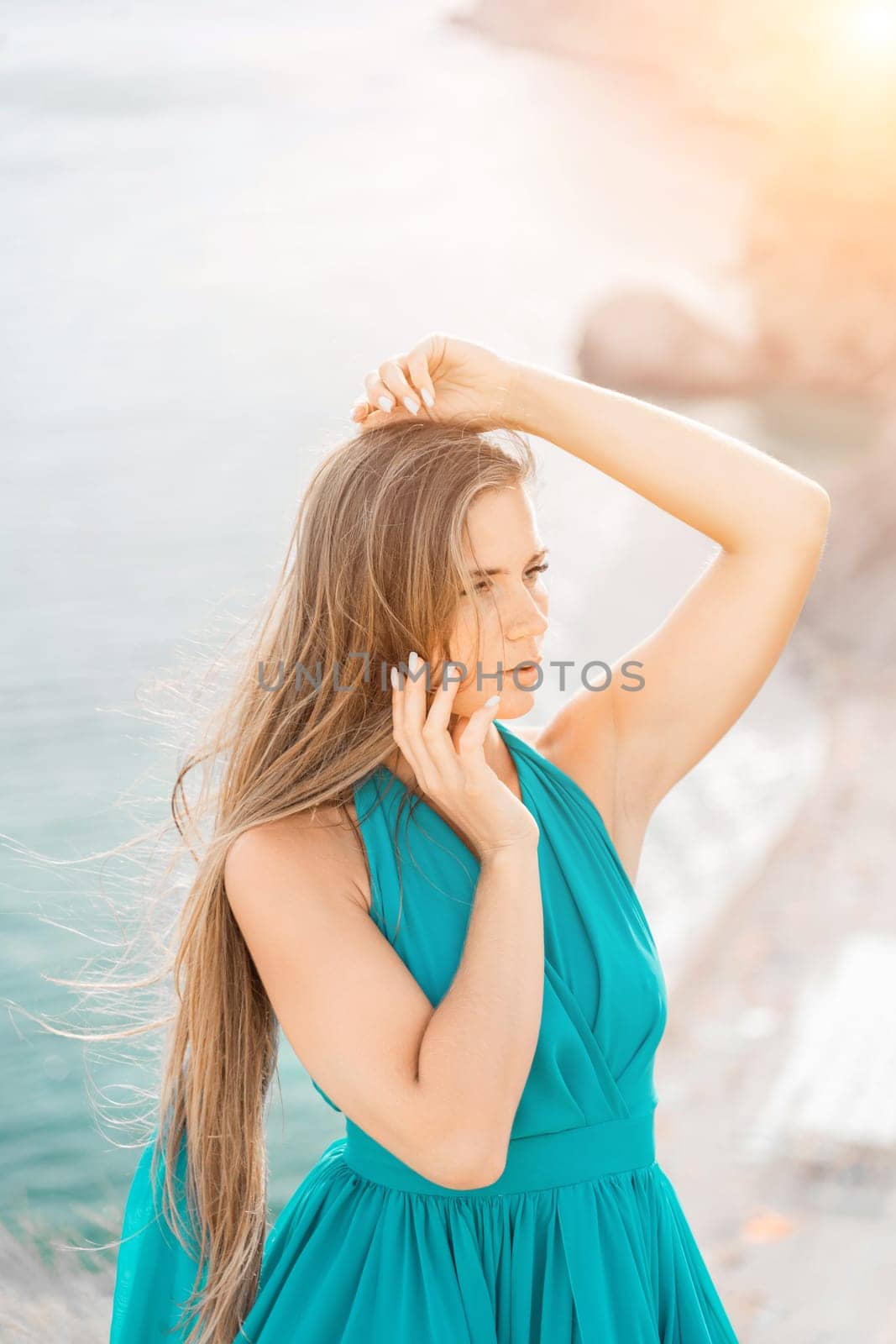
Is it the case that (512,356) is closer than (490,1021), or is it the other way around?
(490,1021)

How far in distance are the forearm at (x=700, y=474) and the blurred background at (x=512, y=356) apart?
4.34 ft

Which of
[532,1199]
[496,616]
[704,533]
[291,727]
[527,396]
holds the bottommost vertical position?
[532,1199]

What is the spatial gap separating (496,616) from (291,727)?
0.75ft

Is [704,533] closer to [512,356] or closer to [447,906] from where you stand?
[447,906]

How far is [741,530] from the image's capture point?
1274 mm

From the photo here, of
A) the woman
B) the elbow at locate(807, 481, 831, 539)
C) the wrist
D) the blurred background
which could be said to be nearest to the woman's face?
the woman

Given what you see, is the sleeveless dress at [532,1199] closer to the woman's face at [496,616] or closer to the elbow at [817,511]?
the woman's face at [496,616]

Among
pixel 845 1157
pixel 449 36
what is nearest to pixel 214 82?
pixel 449 36

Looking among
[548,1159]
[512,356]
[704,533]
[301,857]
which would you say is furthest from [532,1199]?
[512,356]

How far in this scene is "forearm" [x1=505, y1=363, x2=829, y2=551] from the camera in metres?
1.27

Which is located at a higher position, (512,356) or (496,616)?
(512,356)

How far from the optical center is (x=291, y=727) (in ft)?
4.05

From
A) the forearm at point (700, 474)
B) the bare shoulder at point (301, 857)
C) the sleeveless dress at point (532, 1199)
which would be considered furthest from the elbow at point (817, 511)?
the bare shoulder at point (301, 857)

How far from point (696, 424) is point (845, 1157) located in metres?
2.50
